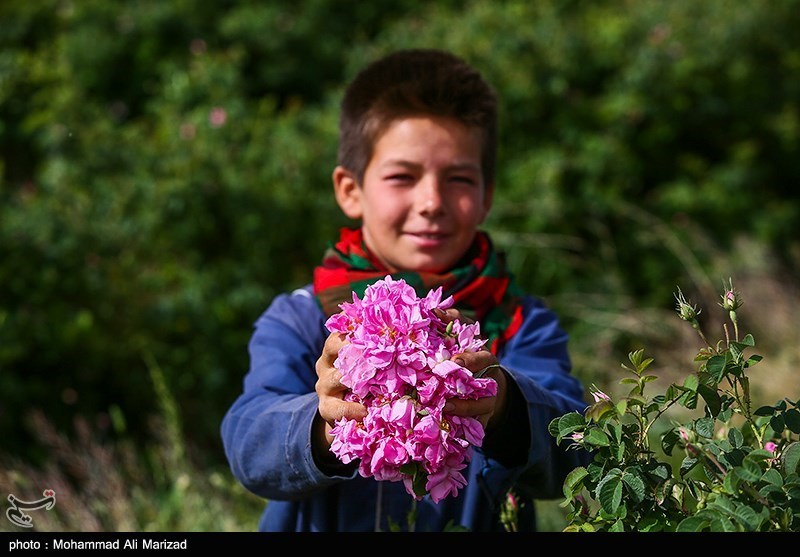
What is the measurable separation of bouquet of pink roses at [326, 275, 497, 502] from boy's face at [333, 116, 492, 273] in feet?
2.27

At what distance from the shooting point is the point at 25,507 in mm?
3049

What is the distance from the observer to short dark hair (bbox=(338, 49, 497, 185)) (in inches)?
82.4

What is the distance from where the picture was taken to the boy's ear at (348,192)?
2219mm

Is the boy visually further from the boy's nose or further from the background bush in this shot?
the background bush

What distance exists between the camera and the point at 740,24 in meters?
5.94

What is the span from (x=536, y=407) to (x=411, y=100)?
761mm

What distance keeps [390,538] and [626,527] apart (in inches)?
14.3

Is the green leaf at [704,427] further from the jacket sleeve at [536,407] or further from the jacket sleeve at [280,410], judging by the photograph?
the jacket sleeve at [280,410]

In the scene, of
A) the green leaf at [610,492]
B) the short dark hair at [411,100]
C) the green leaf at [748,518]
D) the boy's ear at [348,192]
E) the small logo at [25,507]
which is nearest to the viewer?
the green leaf at [748,518]

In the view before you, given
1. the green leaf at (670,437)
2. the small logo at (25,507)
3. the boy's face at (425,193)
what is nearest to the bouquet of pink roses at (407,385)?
the green leaf at (670,437)

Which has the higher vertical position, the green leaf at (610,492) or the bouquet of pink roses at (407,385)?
the bouquet of pink roses at (407,385)

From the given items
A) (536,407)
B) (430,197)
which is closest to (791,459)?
(536,407)

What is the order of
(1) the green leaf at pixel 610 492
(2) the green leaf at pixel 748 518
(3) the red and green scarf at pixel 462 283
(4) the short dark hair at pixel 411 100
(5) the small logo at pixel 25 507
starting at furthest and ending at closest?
(5) the small logo at pixel 25 507 < (4) the short dark hair at pixel 411 100 < (3) the red and green scarf at pixel 462 283 < (1) the green leaf at pixel 610 492 < (2) the green leaf at pixel 748 518

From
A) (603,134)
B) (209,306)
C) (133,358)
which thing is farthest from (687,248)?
(133,358)
